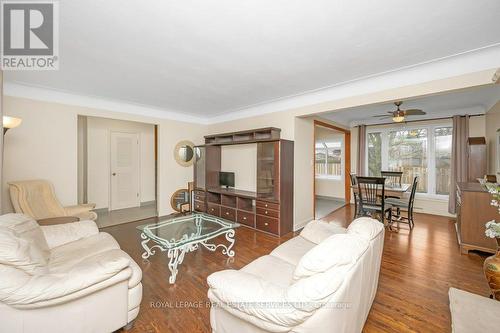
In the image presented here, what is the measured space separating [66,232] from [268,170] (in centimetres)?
298

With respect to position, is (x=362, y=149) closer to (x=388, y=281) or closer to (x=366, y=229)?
(x=388, y=281)

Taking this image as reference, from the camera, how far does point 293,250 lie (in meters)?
2.14

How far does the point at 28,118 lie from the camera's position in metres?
3.33

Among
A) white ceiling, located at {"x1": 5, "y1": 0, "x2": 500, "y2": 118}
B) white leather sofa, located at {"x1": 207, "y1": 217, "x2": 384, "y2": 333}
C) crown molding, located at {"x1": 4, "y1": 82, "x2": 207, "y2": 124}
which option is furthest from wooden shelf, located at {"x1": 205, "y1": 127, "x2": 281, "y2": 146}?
white leather sofa, located at {"x1": 207, "y1": 217, "x2": 384, "y2": 333}

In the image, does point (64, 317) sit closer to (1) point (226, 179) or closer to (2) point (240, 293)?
(2) point (240, 293)

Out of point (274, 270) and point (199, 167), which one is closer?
point (274, 270)

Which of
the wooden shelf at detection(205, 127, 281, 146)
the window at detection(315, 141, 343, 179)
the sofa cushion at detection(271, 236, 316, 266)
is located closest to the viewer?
the sofa cushion at detection(271, 236, 316, 266)

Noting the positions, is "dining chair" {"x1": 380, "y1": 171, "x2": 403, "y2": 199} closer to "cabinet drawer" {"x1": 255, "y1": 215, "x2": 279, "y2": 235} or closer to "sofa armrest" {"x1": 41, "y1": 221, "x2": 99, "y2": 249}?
"cabinet drawer" {"x1": 255, "y1": 215, "x2": 279, "y2": 235}

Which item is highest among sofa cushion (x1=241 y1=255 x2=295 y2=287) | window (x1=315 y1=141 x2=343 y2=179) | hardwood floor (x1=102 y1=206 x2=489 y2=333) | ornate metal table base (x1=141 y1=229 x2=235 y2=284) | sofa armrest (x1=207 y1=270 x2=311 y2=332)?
window (x1=315 y1=141 x2=343 y2=179)

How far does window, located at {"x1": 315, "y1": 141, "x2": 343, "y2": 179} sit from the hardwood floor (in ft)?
11.0

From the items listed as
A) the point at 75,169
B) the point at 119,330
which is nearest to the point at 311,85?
the point at 119,330

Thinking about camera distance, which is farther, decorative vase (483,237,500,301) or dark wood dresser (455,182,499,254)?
dark wood dresser (455,182,499,254)

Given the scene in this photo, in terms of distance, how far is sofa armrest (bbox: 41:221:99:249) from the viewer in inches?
85.8

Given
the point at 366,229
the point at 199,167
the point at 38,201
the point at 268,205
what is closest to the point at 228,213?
the point at 268,205
